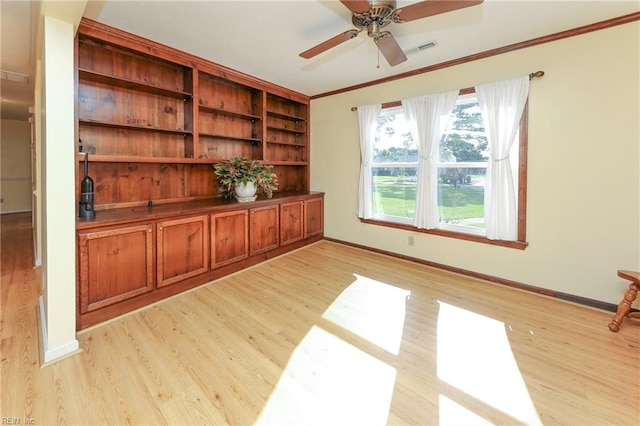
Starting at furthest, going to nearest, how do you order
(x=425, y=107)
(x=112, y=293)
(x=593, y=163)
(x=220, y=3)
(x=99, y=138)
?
(x=425, y=107) < (x=99, y=138) < (x=593, y=163) < (x=112, y=293) < (x=220, y=3)

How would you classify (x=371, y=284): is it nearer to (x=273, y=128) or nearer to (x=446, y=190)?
(x=446, y=190)

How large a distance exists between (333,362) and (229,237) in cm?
200

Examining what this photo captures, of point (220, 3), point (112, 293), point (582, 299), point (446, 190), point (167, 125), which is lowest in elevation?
point (582, 299)

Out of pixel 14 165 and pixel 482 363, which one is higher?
pixel 14 165

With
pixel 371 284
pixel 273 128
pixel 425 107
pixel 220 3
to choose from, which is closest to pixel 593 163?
pixel 425 107

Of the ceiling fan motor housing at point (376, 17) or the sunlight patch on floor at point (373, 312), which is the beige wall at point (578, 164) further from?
the ceiling fan motor housing at point (376, 17)

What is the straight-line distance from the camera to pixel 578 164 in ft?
8.67

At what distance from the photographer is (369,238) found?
4.36 m

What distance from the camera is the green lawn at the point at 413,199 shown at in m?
3.35

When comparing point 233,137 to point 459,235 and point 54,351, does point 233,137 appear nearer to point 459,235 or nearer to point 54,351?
point 54,351

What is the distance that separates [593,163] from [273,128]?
3847 millimetres

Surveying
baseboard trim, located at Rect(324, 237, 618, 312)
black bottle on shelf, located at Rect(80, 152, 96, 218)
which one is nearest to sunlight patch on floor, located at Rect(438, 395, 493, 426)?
baseboard trim, located at Rect(324, 237, 618, 312)

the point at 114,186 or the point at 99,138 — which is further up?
the point at 99,138

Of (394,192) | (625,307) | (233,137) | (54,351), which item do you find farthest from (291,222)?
(625,307)
